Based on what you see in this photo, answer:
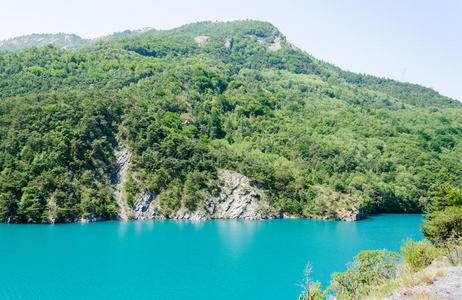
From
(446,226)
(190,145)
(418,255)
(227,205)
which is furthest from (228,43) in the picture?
(418,255)

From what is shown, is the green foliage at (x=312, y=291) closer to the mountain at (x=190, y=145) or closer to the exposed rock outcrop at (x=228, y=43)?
the mountain at (x=190, y=145)

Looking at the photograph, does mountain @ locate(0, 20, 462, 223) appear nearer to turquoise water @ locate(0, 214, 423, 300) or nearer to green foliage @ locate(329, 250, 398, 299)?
turquoise water @ locate(0, 214, 423, 300)

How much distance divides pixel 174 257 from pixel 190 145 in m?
40.8

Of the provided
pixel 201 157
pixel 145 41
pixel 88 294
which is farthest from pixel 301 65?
pixel 88 294

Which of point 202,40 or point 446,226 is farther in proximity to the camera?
point 202,40

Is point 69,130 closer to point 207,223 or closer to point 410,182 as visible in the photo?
point 207,223

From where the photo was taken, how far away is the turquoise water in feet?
106

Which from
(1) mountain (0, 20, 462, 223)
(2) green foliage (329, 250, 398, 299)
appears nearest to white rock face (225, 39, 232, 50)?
(1) mountain (0, 20, 462, 223)

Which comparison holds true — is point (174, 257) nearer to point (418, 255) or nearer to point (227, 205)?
point (418, 255)

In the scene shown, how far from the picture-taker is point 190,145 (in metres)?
81.8

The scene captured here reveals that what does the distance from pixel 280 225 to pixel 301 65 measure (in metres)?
129

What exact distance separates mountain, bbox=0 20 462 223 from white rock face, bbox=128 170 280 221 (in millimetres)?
230

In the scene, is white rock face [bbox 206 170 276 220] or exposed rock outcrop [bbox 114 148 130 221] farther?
white rock face [bbox 206 170 276 220]

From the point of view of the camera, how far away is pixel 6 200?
59.3 m
